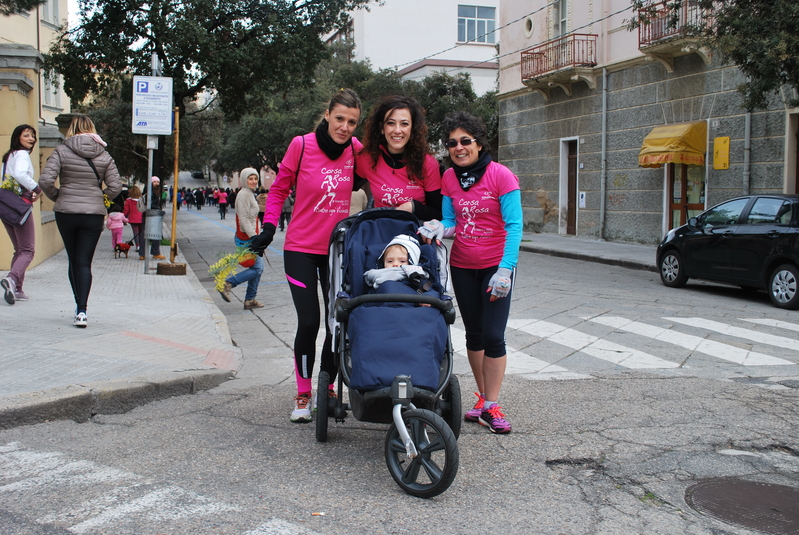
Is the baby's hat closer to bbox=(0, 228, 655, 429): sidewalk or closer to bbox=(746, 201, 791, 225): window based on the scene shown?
bbox=(0, 228, 655, 429): sidewalk

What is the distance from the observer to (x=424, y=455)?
3.49m

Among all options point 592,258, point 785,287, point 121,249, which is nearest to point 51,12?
point 121,249

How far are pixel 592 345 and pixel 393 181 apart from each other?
3825 millimetres

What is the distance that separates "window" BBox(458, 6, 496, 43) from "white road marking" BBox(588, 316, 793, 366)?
52.1m

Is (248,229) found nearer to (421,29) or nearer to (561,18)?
(561,18)

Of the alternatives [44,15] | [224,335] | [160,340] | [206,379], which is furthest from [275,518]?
[44,15]

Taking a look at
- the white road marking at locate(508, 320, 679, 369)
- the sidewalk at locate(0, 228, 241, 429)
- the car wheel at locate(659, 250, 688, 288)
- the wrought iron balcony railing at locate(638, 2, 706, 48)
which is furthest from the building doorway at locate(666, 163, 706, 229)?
the sidewalk at locate(0, 228, 241, 429)

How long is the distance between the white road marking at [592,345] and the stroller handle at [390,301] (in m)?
3.29

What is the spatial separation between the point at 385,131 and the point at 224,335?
404 centimetres

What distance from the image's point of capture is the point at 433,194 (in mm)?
4621

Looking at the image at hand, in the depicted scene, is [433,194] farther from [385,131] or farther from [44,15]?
[44,15]

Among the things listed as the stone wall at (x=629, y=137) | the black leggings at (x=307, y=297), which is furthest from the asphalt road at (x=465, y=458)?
the stone wall at (x=629, y=137)

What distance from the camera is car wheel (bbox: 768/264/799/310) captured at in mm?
10305

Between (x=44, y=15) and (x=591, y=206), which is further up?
(x=44, y=15)
